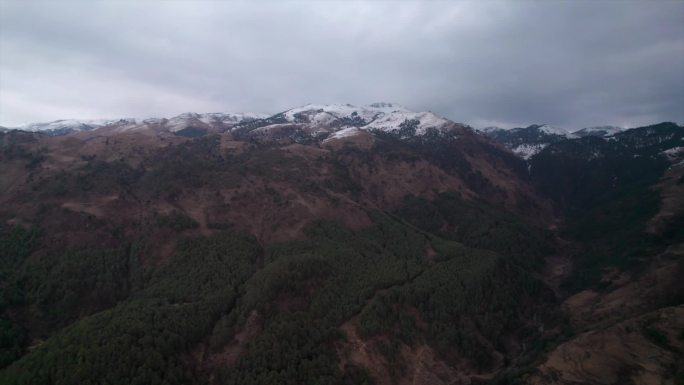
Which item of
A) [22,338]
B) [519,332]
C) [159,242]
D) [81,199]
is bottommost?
[519,332]

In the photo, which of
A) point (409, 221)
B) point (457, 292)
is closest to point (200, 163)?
point (409, 221)

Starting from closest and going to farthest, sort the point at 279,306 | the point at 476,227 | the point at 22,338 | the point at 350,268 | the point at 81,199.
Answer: the point at 22,338 < the point at 279,306 < the point at 350,268 < the point at 81,199 < the point at 476,227

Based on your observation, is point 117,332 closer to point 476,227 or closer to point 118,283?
point 118,283

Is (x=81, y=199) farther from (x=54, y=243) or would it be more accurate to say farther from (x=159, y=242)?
(x=159, y=242)

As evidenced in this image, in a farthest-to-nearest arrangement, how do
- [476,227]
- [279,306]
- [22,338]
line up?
[476,227]
[279,306]
[22,338]

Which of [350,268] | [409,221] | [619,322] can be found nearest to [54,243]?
[350,268]

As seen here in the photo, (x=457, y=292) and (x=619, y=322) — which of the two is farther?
(x=457, y=292)

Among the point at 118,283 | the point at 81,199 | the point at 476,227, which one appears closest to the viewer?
the point at 118,283

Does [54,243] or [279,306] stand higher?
[54,243]

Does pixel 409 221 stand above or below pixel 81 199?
below
